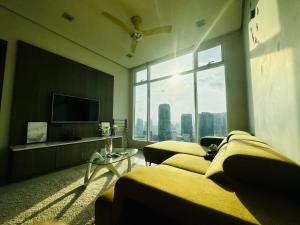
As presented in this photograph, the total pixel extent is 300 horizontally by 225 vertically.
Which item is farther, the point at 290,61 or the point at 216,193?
the point at 290,61

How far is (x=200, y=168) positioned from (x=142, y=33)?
270cm

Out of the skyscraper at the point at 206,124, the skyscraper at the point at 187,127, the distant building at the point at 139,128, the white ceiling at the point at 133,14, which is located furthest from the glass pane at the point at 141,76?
the skyscraper at the point at 206,124

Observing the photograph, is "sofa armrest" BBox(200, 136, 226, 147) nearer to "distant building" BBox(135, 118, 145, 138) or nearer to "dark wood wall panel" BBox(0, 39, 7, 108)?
"distant building" BBox(135, 118, 145, 138)

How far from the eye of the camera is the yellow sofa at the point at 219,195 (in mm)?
633

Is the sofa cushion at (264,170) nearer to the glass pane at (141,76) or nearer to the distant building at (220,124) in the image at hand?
the distant building at (220,124)

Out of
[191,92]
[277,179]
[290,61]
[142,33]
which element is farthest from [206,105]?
[277,179]

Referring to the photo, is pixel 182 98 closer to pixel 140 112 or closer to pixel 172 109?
pixel 172 109

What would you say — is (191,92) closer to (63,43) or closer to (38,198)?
(63,43)

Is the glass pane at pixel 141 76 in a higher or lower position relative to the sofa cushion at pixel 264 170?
higher

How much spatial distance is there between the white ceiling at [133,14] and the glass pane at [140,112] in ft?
5.42

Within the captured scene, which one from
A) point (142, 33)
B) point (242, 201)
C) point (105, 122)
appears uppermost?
point (142, 33)

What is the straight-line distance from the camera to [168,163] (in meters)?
1.71

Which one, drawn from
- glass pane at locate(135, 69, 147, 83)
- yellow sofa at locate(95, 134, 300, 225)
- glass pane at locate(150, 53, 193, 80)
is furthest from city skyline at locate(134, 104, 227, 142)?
yellow sofa at locate(95, 134, 300, 225)

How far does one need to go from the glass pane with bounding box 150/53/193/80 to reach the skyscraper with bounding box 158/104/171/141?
3.64ft
